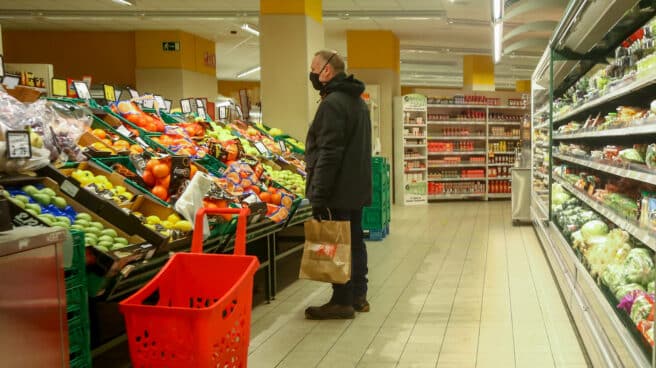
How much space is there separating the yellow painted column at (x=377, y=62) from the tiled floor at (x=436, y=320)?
626 cm

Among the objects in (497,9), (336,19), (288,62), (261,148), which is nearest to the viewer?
(261,148)

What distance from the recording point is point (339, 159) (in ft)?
12.7

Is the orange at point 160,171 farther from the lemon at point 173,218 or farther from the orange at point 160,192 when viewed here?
the lemon at point 173,218

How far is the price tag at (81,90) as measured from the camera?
4.51 m

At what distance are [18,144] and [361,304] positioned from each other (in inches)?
105

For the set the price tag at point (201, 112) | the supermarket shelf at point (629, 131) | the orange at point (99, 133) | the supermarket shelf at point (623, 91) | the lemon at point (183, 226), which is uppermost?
the price tag at point (201, 112)

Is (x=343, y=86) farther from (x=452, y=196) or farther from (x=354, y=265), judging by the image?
(x=452, y=196)

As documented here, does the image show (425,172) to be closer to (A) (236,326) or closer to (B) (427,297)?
(B) (427,297)

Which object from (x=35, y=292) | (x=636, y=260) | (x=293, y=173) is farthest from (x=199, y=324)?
(x=293, y=173)

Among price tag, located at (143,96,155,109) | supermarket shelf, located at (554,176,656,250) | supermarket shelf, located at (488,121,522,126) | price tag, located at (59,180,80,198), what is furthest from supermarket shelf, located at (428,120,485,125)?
price tag, located at (59,180,80,198)

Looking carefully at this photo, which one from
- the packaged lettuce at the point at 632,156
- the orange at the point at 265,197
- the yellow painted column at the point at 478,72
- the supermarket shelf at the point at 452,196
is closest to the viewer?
the packaged lettuce at the point at 632,156

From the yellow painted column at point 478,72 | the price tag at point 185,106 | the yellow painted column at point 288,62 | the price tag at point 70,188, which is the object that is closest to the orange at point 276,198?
the price tag at point 185,106

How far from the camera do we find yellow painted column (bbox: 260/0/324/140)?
741 centimetres

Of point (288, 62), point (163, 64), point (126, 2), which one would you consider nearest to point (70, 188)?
point (288, 62)
